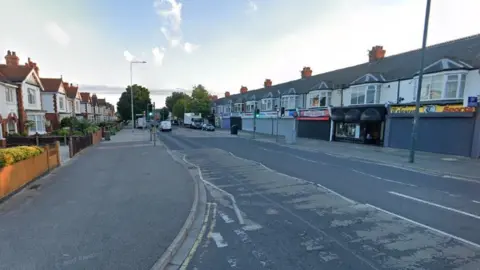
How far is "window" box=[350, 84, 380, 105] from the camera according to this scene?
21312 mm

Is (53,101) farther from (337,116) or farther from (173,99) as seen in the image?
(173,99)

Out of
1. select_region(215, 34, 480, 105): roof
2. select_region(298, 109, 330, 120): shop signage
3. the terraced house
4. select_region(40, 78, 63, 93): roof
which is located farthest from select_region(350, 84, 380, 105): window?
select_region(40, 78, 63, 93): roof

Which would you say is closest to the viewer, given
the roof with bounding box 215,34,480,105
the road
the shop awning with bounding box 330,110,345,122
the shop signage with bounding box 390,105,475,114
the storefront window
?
the road

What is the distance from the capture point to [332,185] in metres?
8.18

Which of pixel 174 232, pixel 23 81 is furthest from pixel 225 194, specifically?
pixel 23 81

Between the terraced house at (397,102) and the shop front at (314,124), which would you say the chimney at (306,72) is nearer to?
the terraced house at (397,102)

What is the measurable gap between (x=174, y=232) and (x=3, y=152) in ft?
19.7

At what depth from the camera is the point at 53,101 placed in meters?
31.2

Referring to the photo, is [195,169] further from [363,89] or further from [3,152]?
[363,89]

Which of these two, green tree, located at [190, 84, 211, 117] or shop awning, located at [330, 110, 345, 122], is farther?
green tree, located at [190, 84, 211, 117]

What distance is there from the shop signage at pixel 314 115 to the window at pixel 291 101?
1.86m

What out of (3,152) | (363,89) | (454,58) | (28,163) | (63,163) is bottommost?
(63,163)

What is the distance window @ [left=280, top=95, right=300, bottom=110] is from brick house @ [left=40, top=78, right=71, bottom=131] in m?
30.3

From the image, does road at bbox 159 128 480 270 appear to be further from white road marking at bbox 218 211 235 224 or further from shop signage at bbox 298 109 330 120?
shop signage at bbox 298 109 330 120
